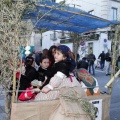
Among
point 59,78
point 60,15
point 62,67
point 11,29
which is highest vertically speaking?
point 60,15

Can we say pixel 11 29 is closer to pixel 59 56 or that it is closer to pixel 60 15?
pixel 59 56

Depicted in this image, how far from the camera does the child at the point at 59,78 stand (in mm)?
3516

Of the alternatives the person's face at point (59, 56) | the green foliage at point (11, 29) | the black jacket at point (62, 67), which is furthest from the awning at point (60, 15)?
the black jacket at point (62, 67)

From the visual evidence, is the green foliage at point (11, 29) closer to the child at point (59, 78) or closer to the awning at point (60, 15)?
the awning at point (60, 15)

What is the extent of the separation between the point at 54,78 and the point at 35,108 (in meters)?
0.47

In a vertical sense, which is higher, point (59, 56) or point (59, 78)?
point (59, 56)

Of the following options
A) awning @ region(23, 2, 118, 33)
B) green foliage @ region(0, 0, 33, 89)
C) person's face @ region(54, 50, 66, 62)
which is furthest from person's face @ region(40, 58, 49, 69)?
green foliage @ region(0, 0, 33, 89)

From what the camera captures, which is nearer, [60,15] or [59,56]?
[59,56]

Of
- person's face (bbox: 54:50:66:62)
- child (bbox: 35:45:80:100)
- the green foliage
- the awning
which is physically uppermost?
the awning

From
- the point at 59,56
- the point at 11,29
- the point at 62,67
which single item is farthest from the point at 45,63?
the point at 11,29

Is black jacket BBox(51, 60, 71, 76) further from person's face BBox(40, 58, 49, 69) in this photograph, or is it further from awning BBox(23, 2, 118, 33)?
person's face BBox(40, 58, 49, 69)

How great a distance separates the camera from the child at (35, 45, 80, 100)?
3.52 meters

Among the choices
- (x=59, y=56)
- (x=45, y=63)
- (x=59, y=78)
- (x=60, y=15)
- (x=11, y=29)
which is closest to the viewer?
(x=11, y=29)

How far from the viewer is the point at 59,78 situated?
3.53 m
